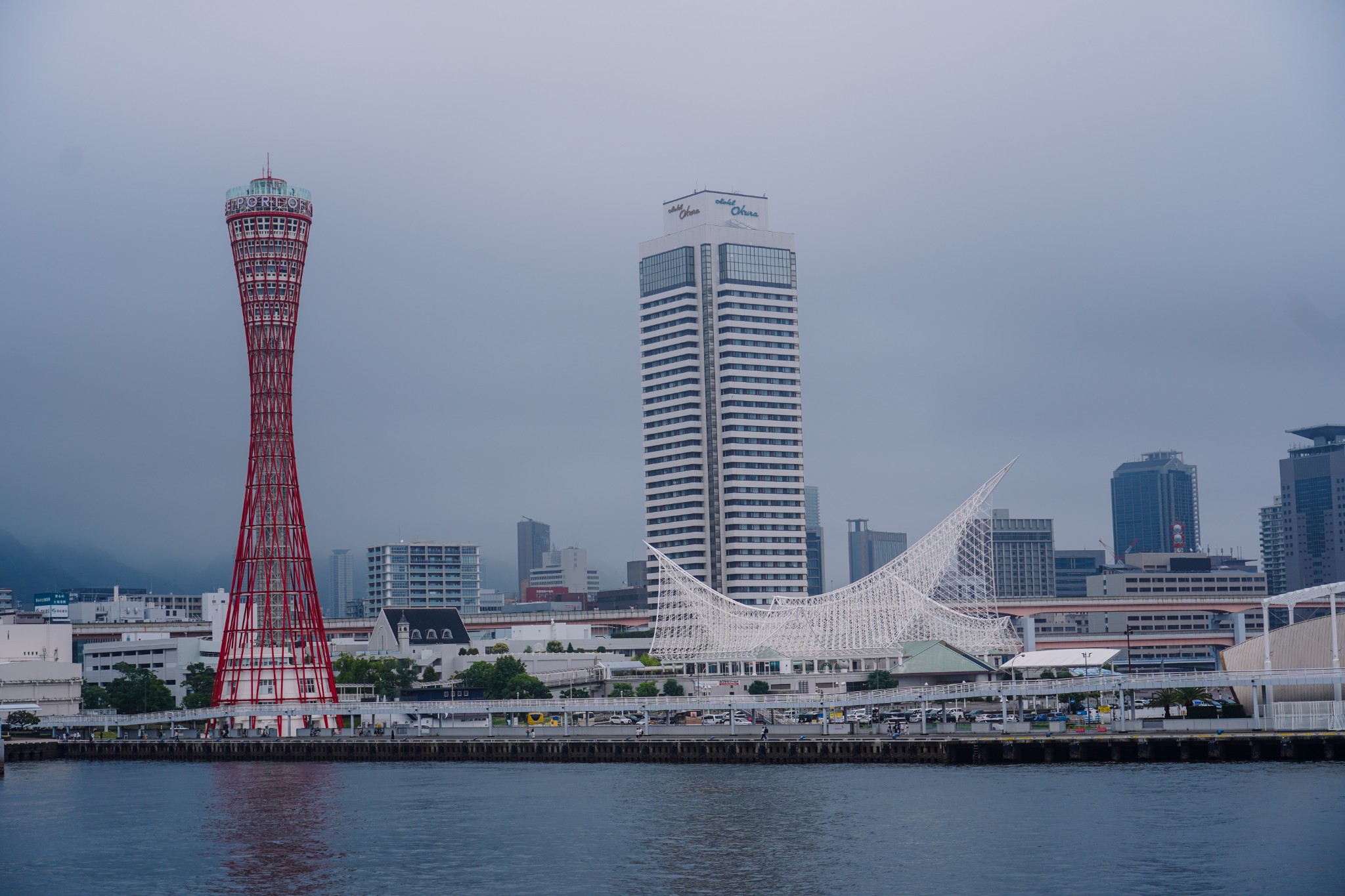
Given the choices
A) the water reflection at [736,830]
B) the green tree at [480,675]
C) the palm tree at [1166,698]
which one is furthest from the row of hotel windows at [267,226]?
the palm tree at [1166,698]

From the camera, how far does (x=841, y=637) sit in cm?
14350

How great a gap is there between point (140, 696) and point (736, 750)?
67.1 metres

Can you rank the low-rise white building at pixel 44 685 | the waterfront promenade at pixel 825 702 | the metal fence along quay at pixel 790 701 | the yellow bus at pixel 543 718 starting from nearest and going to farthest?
the waterfront promenade at pixel 825 702 → the metal fence along quay at pixel 790 701 → the yellow bus at pixel 543 718 → the low-rise white building at pixel 44 685

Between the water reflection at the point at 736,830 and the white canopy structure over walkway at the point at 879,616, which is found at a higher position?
the white canopy structure over walkway at the point at 879,616

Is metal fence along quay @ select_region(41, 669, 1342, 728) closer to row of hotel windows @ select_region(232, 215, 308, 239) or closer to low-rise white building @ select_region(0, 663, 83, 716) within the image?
low-rise white building @ select_region(0, 663, 83, 716)

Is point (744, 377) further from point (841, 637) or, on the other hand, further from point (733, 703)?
point (733, 703)

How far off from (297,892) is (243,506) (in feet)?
202

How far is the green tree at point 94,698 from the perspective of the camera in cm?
14438

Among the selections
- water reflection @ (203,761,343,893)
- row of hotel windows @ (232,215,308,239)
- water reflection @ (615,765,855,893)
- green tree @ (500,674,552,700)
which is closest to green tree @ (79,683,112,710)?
green tree @ (500,674,552,700)

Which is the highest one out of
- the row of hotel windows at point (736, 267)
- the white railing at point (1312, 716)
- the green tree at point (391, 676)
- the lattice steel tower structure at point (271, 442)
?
the row of hotel windows at point (736, 267)

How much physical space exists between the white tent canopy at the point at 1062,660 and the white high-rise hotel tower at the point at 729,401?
212 feet

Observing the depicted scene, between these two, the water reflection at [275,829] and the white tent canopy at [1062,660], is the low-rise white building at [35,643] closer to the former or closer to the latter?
the water reflection at [275,829]

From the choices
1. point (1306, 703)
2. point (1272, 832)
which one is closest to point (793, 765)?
point (1306, 703)

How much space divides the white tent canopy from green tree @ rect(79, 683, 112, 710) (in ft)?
246
